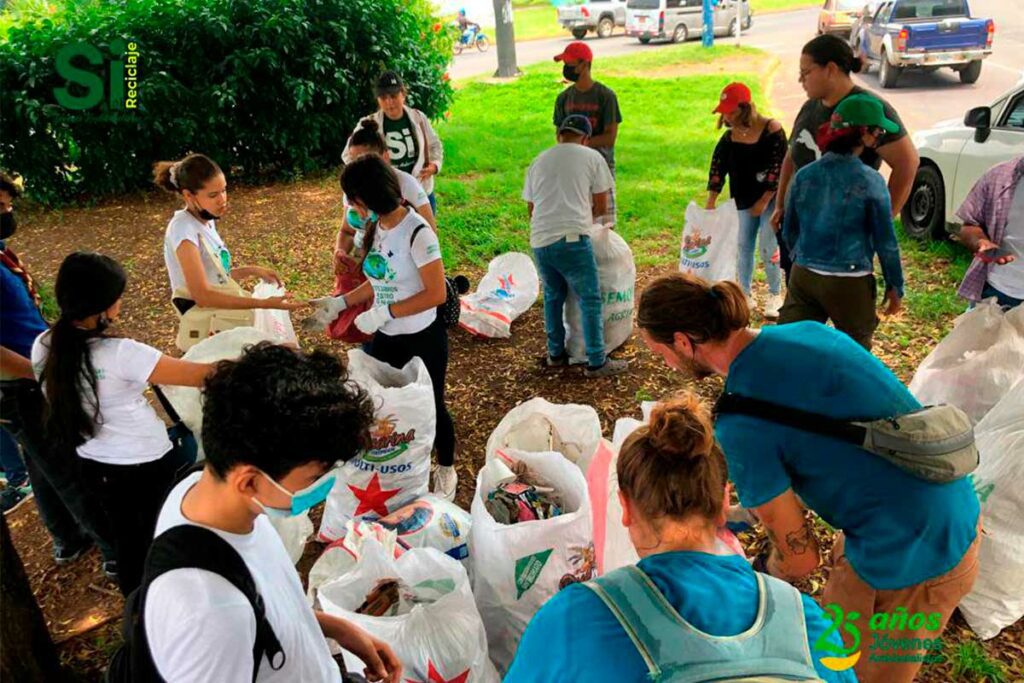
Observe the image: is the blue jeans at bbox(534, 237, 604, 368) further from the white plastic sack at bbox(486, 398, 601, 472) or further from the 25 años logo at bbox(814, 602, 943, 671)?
the 25 años logo at bbox(814, 602, 943, 671)

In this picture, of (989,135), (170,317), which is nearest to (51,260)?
(170,317)

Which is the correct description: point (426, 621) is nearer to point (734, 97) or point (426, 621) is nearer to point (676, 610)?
point (676, 610)

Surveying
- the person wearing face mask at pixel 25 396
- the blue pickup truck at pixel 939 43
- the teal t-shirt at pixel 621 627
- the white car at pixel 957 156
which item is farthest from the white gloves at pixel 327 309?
the blue pickup truck at pixel 939 43

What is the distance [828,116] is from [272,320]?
3244mm

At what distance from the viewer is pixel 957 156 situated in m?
5.74

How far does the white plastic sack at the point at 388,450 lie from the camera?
10.0ft

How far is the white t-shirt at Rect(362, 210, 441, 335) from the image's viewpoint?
3.06 m

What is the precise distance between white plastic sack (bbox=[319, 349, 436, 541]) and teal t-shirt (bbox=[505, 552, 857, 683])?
1799 millimetres

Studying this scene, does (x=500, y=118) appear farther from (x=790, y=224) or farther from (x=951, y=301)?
(x=790, y=224)

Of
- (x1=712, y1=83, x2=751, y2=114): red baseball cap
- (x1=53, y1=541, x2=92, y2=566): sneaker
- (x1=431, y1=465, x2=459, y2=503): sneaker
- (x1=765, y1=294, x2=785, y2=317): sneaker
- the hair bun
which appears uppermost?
(x1=712, y1=83, x2=751, y2=114): red baseball cap

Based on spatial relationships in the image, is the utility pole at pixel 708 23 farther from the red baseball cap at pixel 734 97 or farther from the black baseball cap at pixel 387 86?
the black baseball cap at pixel 387 86

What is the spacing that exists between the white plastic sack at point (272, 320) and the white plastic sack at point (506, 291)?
5.03 ft

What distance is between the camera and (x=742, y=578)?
1316 mm

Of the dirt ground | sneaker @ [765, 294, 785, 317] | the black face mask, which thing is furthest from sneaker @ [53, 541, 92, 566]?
sneaker @ [765, 294, 785, 317]
